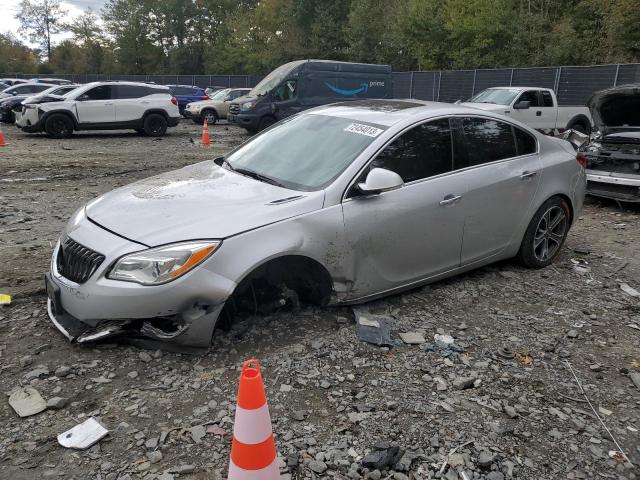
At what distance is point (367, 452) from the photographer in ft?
8.73

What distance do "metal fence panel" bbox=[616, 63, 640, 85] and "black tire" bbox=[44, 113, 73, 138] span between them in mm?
18500

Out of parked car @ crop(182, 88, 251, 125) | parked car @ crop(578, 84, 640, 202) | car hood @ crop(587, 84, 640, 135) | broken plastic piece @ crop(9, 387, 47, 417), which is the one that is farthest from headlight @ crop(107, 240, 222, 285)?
parked car @ crop(182, 88, 251, 125)

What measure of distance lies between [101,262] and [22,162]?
9.91 metres

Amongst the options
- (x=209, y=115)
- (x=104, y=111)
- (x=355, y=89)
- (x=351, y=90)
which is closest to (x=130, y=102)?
(x=104, y=111)

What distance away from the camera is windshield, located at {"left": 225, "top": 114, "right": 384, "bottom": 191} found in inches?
154

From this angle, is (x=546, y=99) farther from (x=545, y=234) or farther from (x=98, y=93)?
(x=98, y=93)

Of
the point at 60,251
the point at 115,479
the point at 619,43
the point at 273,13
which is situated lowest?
the point at 115,479

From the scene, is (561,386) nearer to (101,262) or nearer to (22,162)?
(101,262)

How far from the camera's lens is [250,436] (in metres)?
2.12

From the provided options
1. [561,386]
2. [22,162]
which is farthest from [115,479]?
[22,162]

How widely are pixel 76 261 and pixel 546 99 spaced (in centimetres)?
1544

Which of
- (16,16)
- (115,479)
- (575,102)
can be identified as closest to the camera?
(115,479)

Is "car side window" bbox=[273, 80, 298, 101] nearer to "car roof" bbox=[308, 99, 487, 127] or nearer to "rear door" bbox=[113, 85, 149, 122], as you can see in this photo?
"rear door" bbox=[113, 85, 149, 122]

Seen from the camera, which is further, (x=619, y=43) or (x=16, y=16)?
(x=16, y=16)
